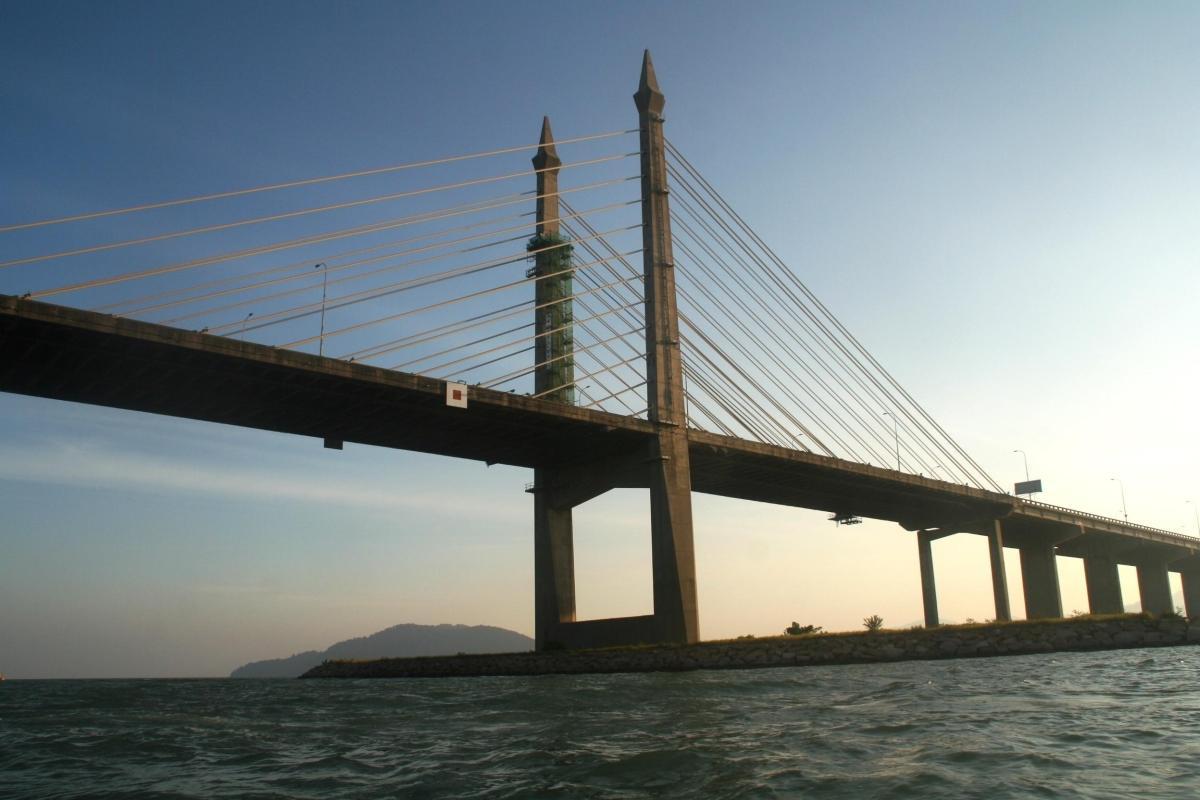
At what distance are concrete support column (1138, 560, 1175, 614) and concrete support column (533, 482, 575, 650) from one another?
90822 mm

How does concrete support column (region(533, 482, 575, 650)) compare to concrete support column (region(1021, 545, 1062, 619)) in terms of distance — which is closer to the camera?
concrete support column (region(533, 482, 575, 650))

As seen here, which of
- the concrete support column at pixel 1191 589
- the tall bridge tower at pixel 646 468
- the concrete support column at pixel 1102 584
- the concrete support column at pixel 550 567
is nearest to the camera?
the tall bridge tower at pixel 646 468

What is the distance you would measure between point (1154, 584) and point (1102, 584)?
16.9 meters

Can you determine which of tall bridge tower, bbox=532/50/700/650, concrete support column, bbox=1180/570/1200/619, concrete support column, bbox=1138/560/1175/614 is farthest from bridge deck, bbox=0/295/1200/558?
concrete support column, bbox=1180/570/1200/619

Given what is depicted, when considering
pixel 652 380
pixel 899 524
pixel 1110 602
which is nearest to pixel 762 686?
pixel 652 380

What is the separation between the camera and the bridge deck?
3491 centimetres

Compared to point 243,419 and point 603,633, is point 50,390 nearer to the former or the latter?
A: point 243,419

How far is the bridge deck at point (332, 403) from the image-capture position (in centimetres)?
3491

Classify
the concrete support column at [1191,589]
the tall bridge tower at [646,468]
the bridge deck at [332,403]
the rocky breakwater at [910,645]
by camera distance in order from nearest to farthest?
the bridge deck at [332,403] < the rocky breakwater at [910,645] < the tall bridge tower at [646,468] < the concrete support column at [1191,589]

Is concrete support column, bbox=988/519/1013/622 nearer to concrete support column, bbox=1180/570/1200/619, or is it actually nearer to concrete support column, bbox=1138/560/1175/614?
concrete support column, bbox=1138/560/1175/614

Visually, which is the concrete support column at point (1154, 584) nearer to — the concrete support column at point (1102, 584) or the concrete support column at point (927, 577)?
the concrete support column at point (1102, 584)

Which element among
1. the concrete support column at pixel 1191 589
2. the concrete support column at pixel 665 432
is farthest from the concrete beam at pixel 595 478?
the concrete support column at pixel 1191 589

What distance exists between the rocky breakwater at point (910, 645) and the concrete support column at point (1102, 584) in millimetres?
70650

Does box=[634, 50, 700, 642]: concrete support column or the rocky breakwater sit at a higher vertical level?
box=[634, 50, 700, 642]: concrete support column
